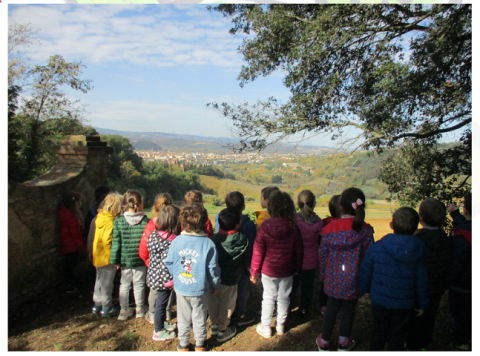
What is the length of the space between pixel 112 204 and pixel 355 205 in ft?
9.51

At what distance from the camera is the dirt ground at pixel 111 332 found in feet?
10.6

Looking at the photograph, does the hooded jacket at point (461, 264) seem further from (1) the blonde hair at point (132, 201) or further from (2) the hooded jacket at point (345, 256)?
(1) the blonde hair at point (132, 201)

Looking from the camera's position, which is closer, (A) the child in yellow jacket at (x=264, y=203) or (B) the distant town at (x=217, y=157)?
(A) the child in yellow jacket at (x=264, y=203)

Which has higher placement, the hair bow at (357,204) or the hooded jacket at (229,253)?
the hair bow at (357,204)

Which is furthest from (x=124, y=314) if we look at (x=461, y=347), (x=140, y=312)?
(x=461, y=347)

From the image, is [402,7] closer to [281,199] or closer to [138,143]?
[281,199]

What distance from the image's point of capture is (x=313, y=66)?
5.48 metres

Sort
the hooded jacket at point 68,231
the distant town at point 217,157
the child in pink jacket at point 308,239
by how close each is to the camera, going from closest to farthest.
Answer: the child in pink jacket at point 308,239 < the hooded jacket at point 68,231 < the distant town at point 217,157

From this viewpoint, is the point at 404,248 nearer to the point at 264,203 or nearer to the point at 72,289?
the point at 264,203

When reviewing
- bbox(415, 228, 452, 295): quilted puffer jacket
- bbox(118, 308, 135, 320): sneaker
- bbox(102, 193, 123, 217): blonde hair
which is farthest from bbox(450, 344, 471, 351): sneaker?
bbox(102, 193, 123, 217): blonde hair

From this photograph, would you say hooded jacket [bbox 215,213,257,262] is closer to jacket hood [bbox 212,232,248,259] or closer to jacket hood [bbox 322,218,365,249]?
jacket hood [bbox 212,232,248,259]

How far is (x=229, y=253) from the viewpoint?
3.26 meters

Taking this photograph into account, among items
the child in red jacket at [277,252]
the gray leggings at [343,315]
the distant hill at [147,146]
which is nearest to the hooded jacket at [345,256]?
the gray leggings at [343,315]

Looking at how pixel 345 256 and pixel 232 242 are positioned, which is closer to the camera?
pixel 345 256
